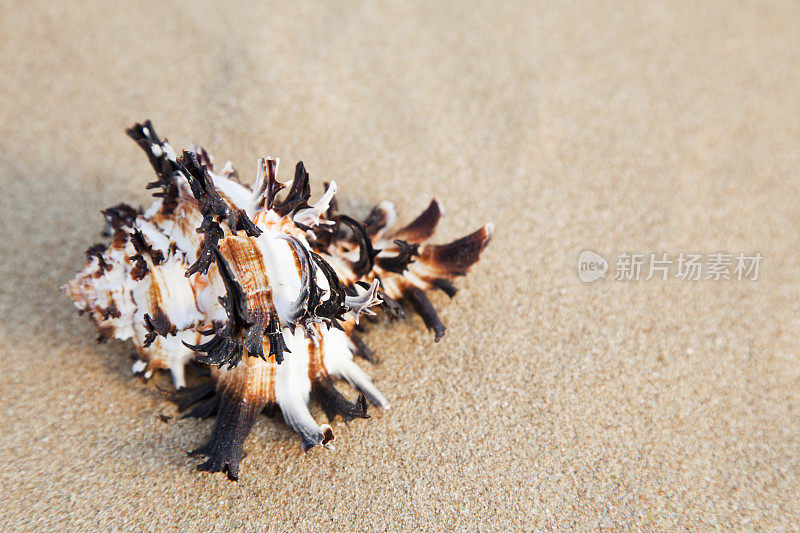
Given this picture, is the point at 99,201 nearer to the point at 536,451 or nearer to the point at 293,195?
the point at 293,195

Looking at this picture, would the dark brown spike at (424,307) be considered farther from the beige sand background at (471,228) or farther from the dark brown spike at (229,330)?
the dark brown spike at (229,330)

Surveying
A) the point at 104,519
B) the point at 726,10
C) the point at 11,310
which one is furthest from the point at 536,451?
the point at 726,10

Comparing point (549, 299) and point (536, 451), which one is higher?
point (549, 299)

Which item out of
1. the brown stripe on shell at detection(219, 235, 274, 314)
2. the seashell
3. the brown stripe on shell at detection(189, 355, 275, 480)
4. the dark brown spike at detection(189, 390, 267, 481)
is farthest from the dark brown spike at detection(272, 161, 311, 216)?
the dark brown spike at detection(189, 390, 267, 481)

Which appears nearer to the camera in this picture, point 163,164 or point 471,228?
point 163,164

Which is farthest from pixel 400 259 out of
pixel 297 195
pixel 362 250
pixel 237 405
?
pixel 237 405

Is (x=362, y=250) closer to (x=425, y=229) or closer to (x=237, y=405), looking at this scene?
(x=425, y=229)
